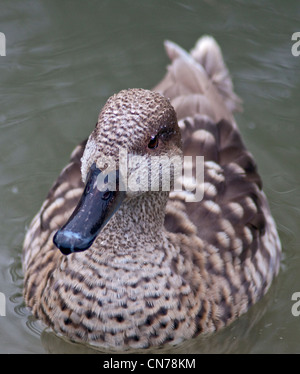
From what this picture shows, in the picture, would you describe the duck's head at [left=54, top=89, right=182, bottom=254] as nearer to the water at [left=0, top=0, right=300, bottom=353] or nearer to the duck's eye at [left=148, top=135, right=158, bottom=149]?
the duck's eye at [left=148, top=135, right=158, bottom=149]

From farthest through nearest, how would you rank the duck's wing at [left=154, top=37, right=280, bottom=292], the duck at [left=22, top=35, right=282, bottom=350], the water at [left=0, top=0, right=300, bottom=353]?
the water at [left=0, top=0, right=300, bottom=353], the duck's wing at [left=154, top=37, right=280, bottom=292], the duck at [left=22, top=35, right=282, bottom=350]

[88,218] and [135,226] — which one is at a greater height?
[88,218]

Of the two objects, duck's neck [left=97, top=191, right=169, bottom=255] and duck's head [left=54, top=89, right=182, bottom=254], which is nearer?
duck's head [left=54, top=89, right=182, bottom=254]

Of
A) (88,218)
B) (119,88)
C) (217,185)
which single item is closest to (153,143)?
(88,218)

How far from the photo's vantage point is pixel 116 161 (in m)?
3.30

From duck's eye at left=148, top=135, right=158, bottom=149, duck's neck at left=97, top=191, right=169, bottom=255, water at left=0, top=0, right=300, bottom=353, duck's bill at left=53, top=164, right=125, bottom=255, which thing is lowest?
water at left=0, top=0, right=300, bottom=353

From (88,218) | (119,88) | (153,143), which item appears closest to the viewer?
(88,218)

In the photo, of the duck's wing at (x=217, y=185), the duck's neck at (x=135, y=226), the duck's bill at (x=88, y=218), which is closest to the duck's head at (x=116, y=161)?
the duck's bill at (x=88, y=218)

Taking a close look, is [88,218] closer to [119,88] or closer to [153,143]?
[153,143]

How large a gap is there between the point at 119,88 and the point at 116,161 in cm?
279

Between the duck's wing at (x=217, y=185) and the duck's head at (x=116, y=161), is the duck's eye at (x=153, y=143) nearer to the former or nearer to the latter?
the duck's head at (x=116, y=161)

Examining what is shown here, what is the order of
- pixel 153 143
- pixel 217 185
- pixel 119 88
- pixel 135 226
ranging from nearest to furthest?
1. pixel 153 143
2. pixel 135 226
3. pixel 217 185
4. pixel 119 88

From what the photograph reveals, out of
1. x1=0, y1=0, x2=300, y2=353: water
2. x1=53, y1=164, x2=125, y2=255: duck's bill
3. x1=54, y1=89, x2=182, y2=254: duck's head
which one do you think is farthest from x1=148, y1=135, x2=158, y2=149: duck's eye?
x1=0, y1=0, x2=300, y2=353: water

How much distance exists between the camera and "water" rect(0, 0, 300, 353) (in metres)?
4.46
